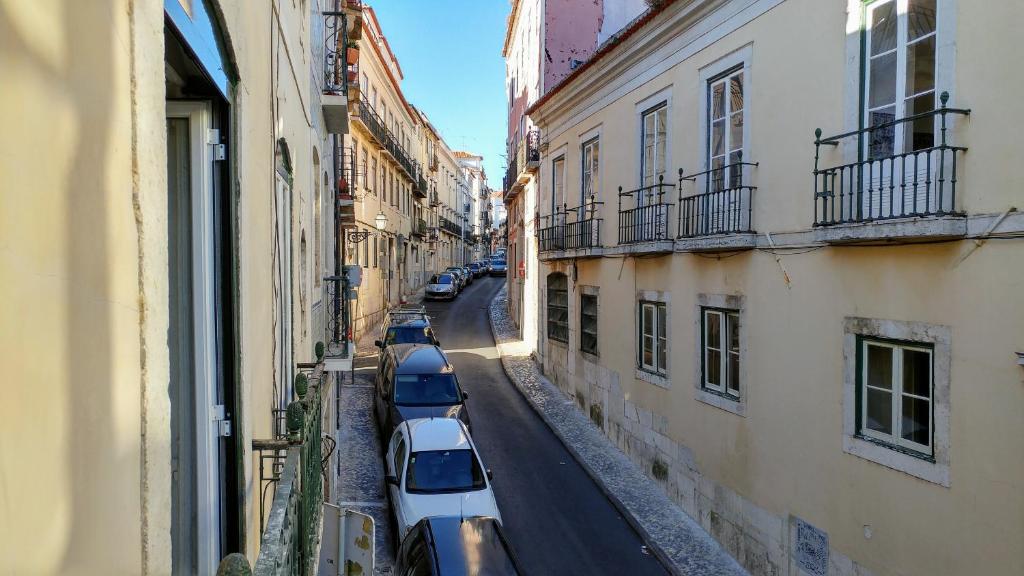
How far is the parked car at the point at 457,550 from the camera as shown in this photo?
6.89 meters

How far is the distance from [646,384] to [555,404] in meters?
4.84

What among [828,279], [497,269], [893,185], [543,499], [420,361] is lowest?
[543,499]

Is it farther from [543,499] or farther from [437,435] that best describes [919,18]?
[543,499]

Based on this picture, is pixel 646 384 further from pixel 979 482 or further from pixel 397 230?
pixel 397 230

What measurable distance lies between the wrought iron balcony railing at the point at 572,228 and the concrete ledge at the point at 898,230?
7.57m

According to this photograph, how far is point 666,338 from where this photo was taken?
38.4 ft

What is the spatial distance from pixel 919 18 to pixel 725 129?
347 centimetres

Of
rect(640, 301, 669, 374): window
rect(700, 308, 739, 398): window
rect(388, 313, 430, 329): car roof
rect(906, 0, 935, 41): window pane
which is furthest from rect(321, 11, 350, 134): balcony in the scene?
rect(388, 313, 430, 329): car roof

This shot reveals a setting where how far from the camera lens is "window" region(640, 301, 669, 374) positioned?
1198 centimetres

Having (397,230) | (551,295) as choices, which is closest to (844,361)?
(551,295)

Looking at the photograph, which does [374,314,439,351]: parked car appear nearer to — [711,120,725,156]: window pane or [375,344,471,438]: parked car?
[375,344,471,438]: parked car

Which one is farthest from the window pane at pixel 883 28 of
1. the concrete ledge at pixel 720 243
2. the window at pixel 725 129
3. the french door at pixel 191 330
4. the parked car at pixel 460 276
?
the parked car at pixel 460 276

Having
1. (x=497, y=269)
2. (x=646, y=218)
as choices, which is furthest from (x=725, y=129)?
(x=497, y=269)

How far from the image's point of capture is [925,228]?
19.9 ft
